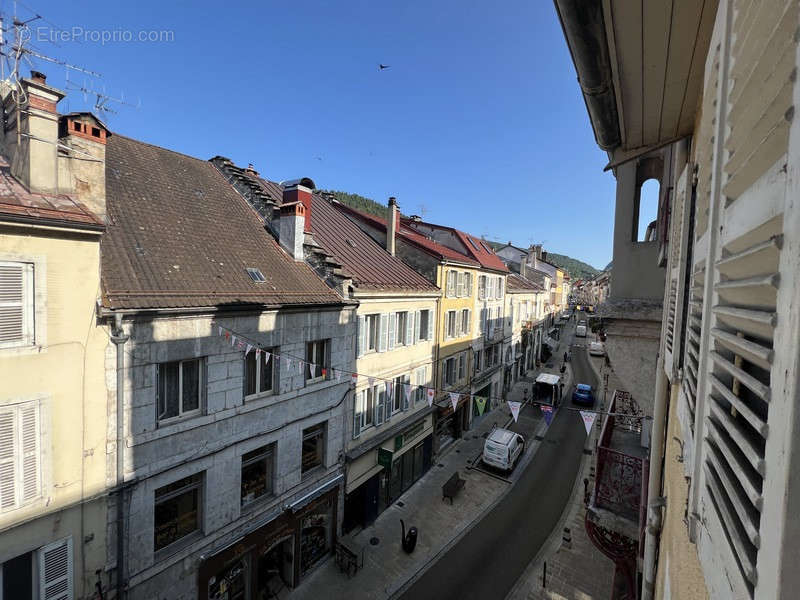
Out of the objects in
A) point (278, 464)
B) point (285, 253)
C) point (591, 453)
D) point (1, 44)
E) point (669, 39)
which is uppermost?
point (1, 44)

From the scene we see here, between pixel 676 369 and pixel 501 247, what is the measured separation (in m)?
51.3

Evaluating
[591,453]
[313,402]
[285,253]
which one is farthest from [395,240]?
[591,453]

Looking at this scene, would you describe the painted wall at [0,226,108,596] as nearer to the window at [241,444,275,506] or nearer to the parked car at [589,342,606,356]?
the window at [241,444,275,506]

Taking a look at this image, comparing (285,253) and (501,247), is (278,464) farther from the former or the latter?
(501,247)

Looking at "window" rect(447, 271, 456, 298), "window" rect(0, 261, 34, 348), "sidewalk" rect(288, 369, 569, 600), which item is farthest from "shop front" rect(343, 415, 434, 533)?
"window" rect(0, 261, 34, 348)

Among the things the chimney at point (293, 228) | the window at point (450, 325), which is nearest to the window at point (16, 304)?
the chimney at point (293, 228)

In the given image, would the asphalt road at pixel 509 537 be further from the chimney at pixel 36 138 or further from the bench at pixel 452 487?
the chimney at pixel 36 138

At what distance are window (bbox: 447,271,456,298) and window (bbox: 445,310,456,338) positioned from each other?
972 millimetres

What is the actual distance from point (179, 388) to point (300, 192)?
8.91 meters

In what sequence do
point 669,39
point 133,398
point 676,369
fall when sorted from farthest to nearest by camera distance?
point 133,398, point 676,369, point 669,39

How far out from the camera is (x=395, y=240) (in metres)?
20.5

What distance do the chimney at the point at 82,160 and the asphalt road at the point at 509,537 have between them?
14.2 m

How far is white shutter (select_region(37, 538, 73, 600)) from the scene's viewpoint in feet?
23.5

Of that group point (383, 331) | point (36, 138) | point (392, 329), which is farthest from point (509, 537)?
point (36, 138)
